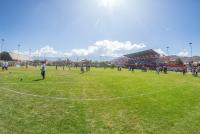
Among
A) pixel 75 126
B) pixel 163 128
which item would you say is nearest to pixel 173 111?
pixel 163 128

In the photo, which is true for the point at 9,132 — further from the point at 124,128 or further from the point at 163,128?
the point at 163,128

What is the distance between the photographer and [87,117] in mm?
10828

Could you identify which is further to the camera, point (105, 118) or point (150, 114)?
point (150, 114)

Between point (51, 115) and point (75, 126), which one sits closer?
point (75, 126)

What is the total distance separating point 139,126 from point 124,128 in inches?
27.1

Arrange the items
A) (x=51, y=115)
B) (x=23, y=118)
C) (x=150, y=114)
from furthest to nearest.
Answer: (x=150, y=114) → (x=51, y=115) → (x=23, y=118)

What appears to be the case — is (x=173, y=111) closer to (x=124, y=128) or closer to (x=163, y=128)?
(x=163, y=128)

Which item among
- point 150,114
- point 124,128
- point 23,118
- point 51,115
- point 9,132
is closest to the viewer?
point 9,132

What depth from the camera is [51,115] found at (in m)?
11.1

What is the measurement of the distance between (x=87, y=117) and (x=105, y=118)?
0.80m

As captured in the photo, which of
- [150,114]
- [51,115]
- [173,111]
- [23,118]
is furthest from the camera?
[173,111]

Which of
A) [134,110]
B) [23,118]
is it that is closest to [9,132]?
[23,118]

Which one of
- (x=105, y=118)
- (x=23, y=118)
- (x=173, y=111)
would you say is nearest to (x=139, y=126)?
(x=105, y=118)

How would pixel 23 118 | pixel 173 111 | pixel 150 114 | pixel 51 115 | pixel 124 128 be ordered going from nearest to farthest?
pixel 124 128 < pixel 23 118 < pixel 51 115 < pixel 150 114 < pixel 173 111
